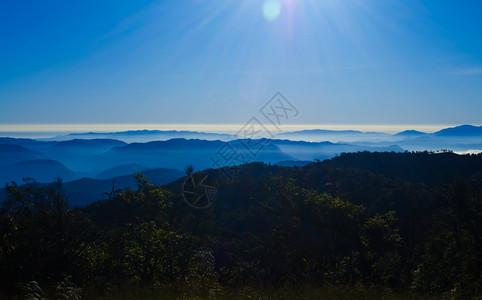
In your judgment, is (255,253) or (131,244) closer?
(131,244)

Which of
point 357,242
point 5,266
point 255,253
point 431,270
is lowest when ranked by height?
point 255,253

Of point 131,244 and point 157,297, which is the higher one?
point 157,297

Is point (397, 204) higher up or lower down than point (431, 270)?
lower down

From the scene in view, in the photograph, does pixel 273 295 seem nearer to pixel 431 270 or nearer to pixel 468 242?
pixel 431 270

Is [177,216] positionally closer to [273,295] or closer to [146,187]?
[146,187]

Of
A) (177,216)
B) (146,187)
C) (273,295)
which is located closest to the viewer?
(273,295)

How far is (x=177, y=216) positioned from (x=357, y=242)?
13.8 metres

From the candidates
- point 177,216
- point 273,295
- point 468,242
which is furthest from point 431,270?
point 177,216

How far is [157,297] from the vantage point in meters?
8.38

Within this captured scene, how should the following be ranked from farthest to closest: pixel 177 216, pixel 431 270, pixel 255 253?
1. pixel 255 253
2. pixel 177 216
3. pixel 431 270

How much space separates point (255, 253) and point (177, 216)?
1184cm

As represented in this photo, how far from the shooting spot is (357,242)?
25562mm

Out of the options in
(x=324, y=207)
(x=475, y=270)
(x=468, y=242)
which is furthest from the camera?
(x=324, y=207)

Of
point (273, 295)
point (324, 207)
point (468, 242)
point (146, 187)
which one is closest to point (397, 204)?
point (324, 207)
